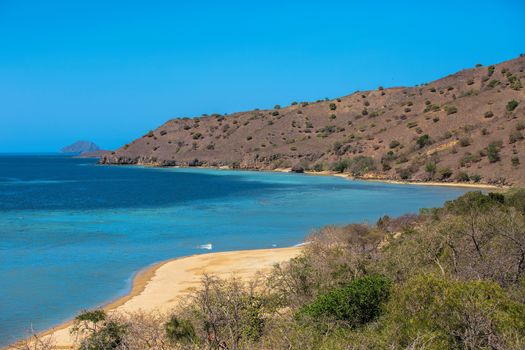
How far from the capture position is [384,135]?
107 metres

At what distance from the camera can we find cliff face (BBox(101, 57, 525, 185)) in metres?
81.6

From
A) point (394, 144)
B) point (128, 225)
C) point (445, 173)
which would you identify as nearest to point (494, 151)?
point (445, 173)

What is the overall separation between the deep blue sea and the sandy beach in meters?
0.96

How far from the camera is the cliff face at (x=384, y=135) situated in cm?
8162

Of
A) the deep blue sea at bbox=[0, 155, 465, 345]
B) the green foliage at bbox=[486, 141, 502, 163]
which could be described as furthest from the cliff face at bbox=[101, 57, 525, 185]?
the deep blue sea at bbox=[0, 155, 465, 345]

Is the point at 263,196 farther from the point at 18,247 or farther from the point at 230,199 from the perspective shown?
the point at 18,247

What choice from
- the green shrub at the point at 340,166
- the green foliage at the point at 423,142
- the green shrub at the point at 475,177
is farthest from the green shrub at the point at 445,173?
the green shrub at the point at 340,166

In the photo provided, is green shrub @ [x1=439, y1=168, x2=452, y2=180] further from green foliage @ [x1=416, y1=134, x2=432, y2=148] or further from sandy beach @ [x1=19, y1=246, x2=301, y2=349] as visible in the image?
sandy beach @ [x1=19, y1=246, x2=301, y2=349]

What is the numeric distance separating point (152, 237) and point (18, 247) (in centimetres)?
809

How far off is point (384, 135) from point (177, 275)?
85.4 metres

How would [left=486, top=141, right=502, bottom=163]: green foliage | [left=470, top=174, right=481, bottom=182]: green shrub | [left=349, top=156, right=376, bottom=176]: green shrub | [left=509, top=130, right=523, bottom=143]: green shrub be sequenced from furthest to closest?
[left=349, top=156, right=376, bottom=176]: green shrub, [left=509, top=130, right=523, bottom=143]: green shrub, [left=486, top=141, right=502, bottom=163]: green foliage, [left=470, top=174, right=481, bottom=182]: green shrub

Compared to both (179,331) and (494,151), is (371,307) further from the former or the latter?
(494,151)

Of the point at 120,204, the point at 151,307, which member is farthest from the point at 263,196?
the point at 151,307

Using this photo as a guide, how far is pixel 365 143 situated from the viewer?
106500 mm
